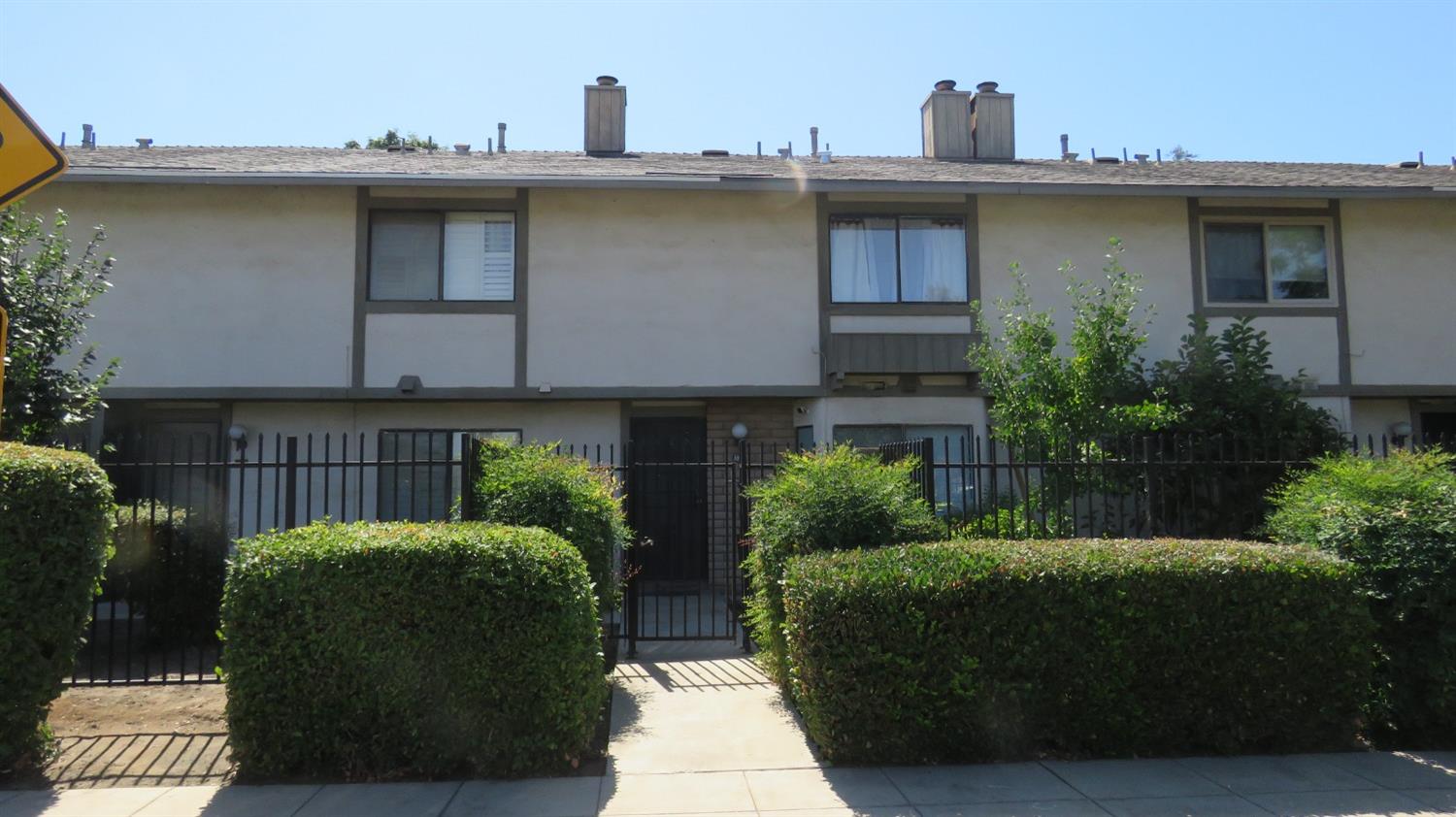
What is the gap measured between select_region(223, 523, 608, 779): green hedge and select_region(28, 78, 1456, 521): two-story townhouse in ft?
21.7

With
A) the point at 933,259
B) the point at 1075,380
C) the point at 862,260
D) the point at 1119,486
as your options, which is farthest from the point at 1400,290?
the point at 1119,486

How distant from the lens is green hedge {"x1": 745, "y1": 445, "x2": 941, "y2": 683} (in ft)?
23.1

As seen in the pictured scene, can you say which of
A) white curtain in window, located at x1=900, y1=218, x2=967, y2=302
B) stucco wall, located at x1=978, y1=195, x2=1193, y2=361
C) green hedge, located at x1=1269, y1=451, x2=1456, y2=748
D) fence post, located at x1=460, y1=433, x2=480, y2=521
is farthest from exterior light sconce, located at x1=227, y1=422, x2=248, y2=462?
green hedge, located at x1=1269, y1=451, x2=1456, y2=748

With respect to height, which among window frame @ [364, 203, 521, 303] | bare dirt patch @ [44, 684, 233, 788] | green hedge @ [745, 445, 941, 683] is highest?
window frame @ [364, 203, 521, 303]

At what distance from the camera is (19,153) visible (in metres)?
3.82

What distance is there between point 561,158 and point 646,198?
2332mm

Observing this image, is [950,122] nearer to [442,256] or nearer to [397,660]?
[442,256]

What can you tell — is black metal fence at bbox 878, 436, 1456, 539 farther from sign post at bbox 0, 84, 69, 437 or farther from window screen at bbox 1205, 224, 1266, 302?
sign post at bbox 0, 84, 69, 437

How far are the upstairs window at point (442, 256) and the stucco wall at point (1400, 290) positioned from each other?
37.2 feet

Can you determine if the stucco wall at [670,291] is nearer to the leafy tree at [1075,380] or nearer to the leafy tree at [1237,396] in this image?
the leafy tree at [1075,380]

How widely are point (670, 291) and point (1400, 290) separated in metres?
9.94

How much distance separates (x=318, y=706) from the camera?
5.48 m

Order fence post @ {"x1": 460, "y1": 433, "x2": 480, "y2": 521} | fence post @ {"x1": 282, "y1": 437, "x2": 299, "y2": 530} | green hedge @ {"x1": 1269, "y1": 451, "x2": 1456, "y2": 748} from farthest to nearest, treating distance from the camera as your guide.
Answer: fence post @ {"x1": 460, "y1": 433, "x2": 480, "y2": 521}, fence post @ {"x1": 282, "y1": 437, "x2": 299, "y2": 530}, green hedge @ {"x1": 1269, "y1": 451, "x2": 1456, "y2": 748}

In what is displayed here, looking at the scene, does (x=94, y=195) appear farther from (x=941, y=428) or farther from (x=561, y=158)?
(x=941, y=428)
